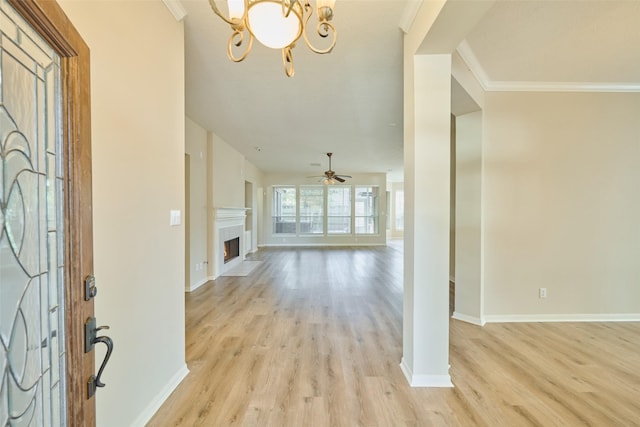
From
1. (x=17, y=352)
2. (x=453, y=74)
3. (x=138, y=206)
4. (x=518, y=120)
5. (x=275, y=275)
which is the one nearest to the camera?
(x=17, y=352)

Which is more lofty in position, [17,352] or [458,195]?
[458,195]

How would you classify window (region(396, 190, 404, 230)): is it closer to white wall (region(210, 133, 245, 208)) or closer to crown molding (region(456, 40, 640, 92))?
white wall (region(210, 133, 245, 208))

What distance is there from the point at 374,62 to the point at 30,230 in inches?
108

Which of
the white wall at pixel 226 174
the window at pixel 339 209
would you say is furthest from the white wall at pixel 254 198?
the window at pixel 339 209

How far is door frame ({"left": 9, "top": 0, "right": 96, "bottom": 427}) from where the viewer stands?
2.80ft

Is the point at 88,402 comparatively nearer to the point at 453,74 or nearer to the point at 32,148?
the point at 32,148

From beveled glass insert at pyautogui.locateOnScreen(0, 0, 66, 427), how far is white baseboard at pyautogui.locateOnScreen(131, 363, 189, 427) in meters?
0.98

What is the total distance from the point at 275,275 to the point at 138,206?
409 centimetres

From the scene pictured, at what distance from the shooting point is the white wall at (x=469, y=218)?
3148mm

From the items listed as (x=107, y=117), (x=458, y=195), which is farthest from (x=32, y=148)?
(x=458, y=195)

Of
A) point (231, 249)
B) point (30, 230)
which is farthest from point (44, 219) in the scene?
point (231, 249)

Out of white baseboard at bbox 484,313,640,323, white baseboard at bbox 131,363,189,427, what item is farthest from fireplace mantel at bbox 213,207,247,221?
white baseboard at bbox 484,313,640,323

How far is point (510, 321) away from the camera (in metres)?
3.17

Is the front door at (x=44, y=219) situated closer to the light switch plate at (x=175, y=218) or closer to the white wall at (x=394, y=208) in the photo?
the light switch plate at (x=175, y=218)
